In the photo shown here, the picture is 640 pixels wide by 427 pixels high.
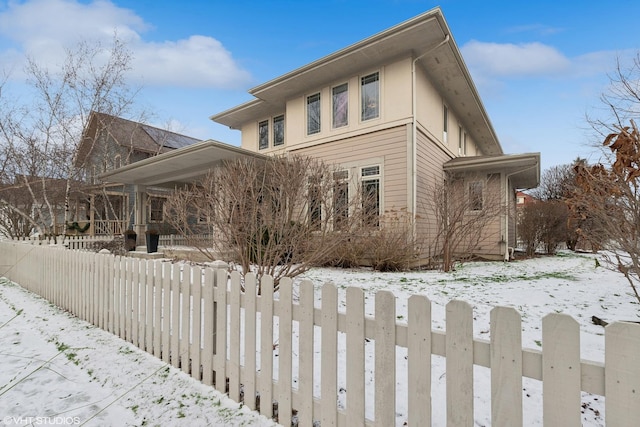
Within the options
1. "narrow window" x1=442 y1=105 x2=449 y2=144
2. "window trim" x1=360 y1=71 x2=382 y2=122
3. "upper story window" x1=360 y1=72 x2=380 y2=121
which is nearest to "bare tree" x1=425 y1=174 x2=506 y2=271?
"narrow window" x1=442 y1=105 x2=449 y2=144

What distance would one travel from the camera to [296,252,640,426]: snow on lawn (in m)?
1.98

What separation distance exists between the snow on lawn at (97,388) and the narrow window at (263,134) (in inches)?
395

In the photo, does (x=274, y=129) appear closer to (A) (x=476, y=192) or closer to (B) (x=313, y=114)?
(B) (x=313, y=114)

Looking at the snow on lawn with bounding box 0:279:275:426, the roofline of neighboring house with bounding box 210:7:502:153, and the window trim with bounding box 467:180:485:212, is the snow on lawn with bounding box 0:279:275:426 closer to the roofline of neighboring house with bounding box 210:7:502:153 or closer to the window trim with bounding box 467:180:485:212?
the window trim with bounding box 467:180:485:212

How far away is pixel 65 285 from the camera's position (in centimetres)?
467

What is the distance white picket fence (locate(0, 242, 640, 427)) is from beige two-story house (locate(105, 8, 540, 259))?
5.90 m

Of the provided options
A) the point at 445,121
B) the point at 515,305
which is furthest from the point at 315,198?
the point at 445,121

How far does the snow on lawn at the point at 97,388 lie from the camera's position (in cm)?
211

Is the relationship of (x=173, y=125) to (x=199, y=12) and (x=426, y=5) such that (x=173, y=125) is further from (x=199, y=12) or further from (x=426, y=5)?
(x=426, y=5)

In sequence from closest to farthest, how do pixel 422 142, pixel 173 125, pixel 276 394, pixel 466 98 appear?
1. pixel 276 394
2. pixel 422 142
3. pixel 466 98
4. pixel 173 125

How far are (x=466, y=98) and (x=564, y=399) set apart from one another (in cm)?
1193

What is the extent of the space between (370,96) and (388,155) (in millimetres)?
1919

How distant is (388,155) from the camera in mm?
8859

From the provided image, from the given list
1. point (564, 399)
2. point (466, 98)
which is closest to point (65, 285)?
point (564, 399)
